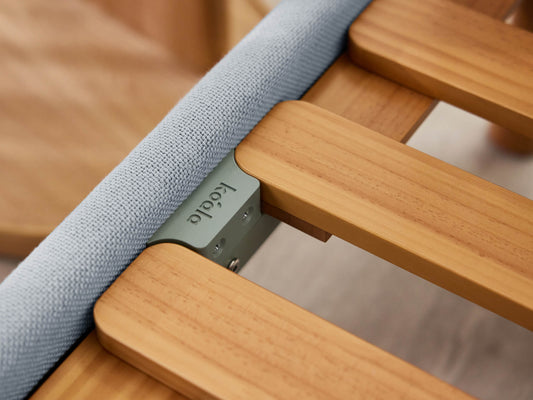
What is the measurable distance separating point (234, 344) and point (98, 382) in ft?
0.26

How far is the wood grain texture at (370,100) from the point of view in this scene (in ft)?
1.64

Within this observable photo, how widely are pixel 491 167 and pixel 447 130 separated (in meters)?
0.09

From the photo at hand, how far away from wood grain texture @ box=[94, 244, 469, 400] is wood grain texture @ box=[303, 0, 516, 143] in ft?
0.56

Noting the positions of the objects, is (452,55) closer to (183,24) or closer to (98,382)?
(98,382)

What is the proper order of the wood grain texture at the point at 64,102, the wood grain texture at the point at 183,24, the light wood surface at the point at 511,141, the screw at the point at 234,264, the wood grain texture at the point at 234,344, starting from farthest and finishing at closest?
1. the light wood surface at the point at 511,141
2. the wood grain texture at the point at 183,24
3. the wood grain texture at the point at 64,102
4. the screw at the point at 234,264
5. the wood grain texture at the point at 234,344

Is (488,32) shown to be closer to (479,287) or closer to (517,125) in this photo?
(517,125)

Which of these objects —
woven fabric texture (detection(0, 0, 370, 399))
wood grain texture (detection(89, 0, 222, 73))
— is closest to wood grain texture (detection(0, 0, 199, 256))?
wood grain texture (detection(89, 0, 222, 73))

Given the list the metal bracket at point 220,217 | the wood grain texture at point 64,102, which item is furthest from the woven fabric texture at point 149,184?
the wood grain texture at point 64,102

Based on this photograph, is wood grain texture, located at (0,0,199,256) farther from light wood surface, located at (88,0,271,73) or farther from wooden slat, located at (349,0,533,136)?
wooden slat, located at (349,0,533,136)

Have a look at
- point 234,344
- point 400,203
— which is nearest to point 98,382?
point 234,344

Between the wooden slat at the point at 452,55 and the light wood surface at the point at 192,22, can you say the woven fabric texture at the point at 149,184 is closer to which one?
the wooden slat at the point at 452,55

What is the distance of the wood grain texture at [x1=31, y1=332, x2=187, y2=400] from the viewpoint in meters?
0.38

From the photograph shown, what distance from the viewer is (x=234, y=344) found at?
1.23 feet

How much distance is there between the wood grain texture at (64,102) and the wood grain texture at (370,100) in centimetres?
34
